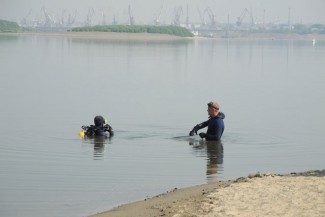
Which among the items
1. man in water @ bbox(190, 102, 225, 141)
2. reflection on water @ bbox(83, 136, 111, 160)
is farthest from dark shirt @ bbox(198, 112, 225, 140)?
reflection on water @ bbox(83, 136, 111, 160)

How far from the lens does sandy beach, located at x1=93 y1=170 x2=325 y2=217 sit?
852cm

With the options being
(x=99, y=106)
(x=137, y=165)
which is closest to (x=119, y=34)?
(x=99, y=106)

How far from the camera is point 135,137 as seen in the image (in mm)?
18328

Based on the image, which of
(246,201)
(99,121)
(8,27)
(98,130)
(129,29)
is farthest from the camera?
(8,27)

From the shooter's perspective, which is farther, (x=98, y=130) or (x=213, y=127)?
(x=98, y=130)

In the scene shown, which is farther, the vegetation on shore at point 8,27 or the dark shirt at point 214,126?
the vegetation on shore at point 8,27


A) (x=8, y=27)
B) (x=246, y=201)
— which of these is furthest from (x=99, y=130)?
(x=8, y=27)

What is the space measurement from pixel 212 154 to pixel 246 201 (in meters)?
6.81

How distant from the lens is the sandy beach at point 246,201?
8.52 m

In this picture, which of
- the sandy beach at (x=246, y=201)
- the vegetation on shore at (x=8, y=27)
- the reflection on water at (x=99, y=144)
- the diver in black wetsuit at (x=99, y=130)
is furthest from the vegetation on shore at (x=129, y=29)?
the sandy beach at (x=246, y=201)

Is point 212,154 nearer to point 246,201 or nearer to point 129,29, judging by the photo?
point 246,201

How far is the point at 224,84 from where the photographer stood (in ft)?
118

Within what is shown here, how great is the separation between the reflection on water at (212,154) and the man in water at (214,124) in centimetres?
16

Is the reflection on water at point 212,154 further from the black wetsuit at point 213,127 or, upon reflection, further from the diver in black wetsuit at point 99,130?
the diver in black wetsuit at point 99,130
